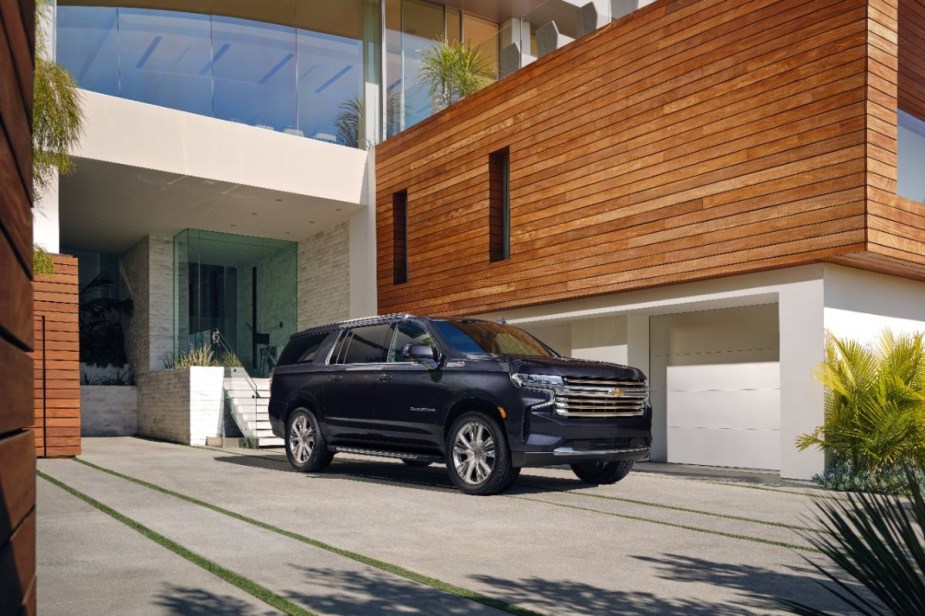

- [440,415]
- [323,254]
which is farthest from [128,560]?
[323,254]

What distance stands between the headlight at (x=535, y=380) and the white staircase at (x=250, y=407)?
10.3 m

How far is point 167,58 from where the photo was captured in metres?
18.9

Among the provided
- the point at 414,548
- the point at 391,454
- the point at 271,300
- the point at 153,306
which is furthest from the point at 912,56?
the point at 153,306

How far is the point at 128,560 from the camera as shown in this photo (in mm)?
5598

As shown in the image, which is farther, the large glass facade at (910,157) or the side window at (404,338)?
the large glass facade at (910,157)

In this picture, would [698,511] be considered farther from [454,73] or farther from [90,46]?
[90,46]

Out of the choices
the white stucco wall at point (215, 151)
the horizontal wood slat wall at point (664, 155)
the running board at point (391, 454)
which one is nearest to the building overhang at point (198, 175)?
the white stucco wall at point (215, 151)

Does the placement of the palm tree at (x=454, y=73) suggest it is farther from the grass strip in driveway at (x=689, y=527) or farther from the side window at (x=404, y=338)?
the grass strip in driveway at (x=689, y=527)

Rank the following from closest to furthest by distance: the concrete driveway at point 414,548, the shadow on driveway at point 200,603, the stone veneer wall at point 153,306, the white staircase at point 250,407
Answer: the shadow on driveway at point 200,603, the concrete driveway at point 414,548, the white staircase at point 250,407, the stone veneer wall at point 153,306

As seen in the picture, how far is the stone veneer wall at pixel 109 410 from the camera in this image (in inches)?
943

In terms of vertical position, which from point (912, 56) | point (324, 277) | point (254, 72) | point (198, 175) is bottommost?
point (324, 277)

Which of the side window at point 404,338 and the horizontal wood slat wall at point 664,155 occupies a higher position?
the horizontal wood slat wall at point 664,155

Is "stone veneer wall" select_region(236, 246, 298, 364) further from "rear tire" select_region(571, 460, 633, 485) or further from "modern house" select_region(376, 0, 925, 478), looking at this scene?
"rear tire" select_region(571, 460, 633, 485)

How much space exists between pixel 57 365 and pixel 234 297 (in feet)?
26.8
